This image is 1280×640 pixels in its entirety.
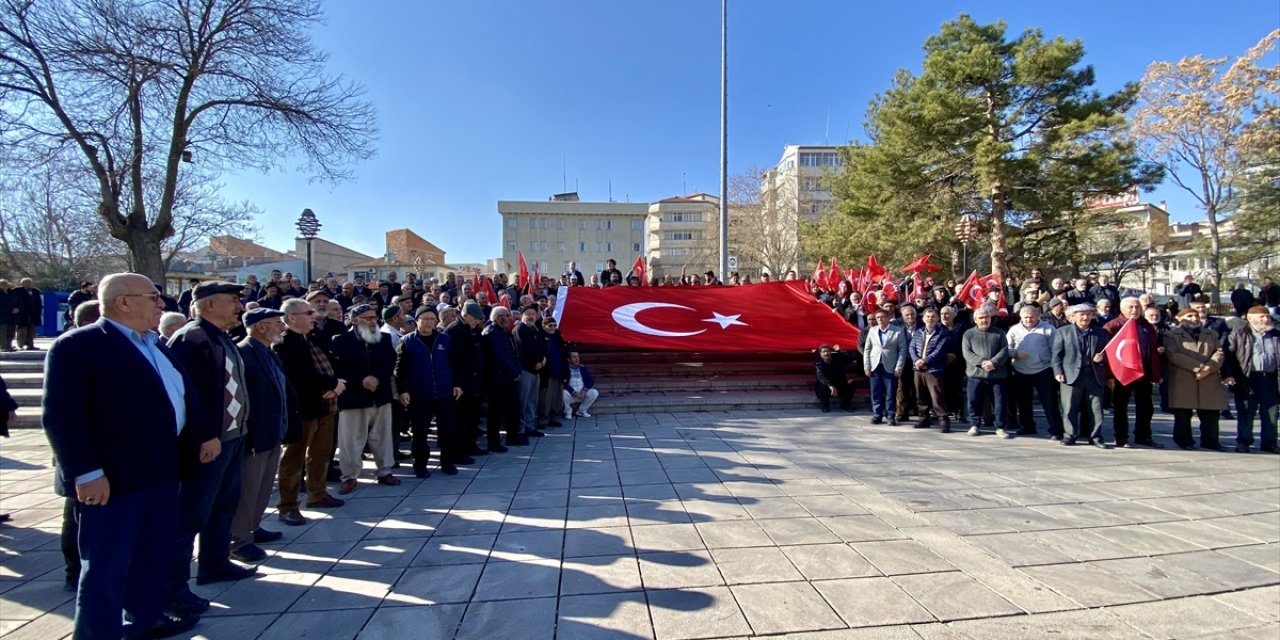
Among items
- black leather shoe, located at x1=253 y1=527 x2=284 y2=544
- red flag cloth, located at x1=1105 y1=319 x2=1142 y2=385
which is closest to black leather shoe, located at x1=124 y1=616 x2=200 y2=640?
black leather shoe, located at x1=253 y1=527 x2=284 y2=544

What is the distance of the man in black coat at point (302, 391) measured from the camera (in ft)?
14.9

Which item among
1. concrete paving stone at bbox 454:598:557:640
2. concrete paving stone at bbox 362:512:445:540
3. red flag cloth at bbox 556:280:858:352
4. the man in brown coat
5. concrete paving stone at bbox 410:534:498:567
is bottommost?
concrete paving stone at bbox 362:512:445:540

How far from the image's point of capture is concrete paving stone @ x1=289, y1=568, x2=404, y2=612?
316cm

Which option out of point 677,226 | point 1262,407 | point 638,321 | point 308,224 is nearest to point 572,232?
point 677,226

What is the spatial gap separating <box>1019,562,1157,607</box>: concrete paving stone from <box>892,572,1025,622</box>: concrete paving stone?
1.47ft

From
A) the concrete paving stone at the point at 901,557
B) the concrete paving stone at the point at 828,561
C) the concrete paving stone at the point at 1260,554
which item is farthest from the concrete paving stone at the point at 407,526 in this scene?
the concrete paving stone at the point at 1260,554

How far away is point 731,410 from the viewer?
30.9 ft

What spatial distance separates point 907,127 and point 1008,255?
7.91 meters

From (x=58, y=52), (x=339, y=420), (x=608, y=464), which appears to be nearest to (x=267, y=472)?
(x=339, y=420)

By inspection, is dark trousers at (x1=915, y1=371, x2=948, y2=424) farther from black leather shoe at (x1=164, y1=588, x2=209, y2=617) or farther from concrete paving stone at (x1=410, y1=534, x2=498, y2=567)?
black leather shoe at (x1=164, y1=588, x2=209, y2=617)

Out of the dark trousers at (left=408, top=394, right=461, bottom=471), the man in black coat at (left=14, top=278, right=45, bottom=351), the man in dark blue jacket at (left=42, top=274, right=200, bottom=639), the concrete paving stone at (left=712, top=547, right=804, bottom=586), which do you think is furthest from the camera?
the man in black coat at (left=14, top=278, right=45, bottom=351)

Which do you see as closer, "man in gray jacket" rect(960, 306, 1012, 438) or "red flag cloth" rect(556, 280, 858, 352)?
"man in gray jacket" rect(960, 306, 1012, 438)

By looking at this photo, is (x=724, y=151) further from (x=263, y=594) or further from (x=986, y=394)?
(x=263, y=594)

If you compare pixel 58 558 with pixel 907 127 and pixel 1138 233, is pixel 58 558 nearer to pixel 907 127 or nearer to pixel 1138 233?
pixel 907 127
